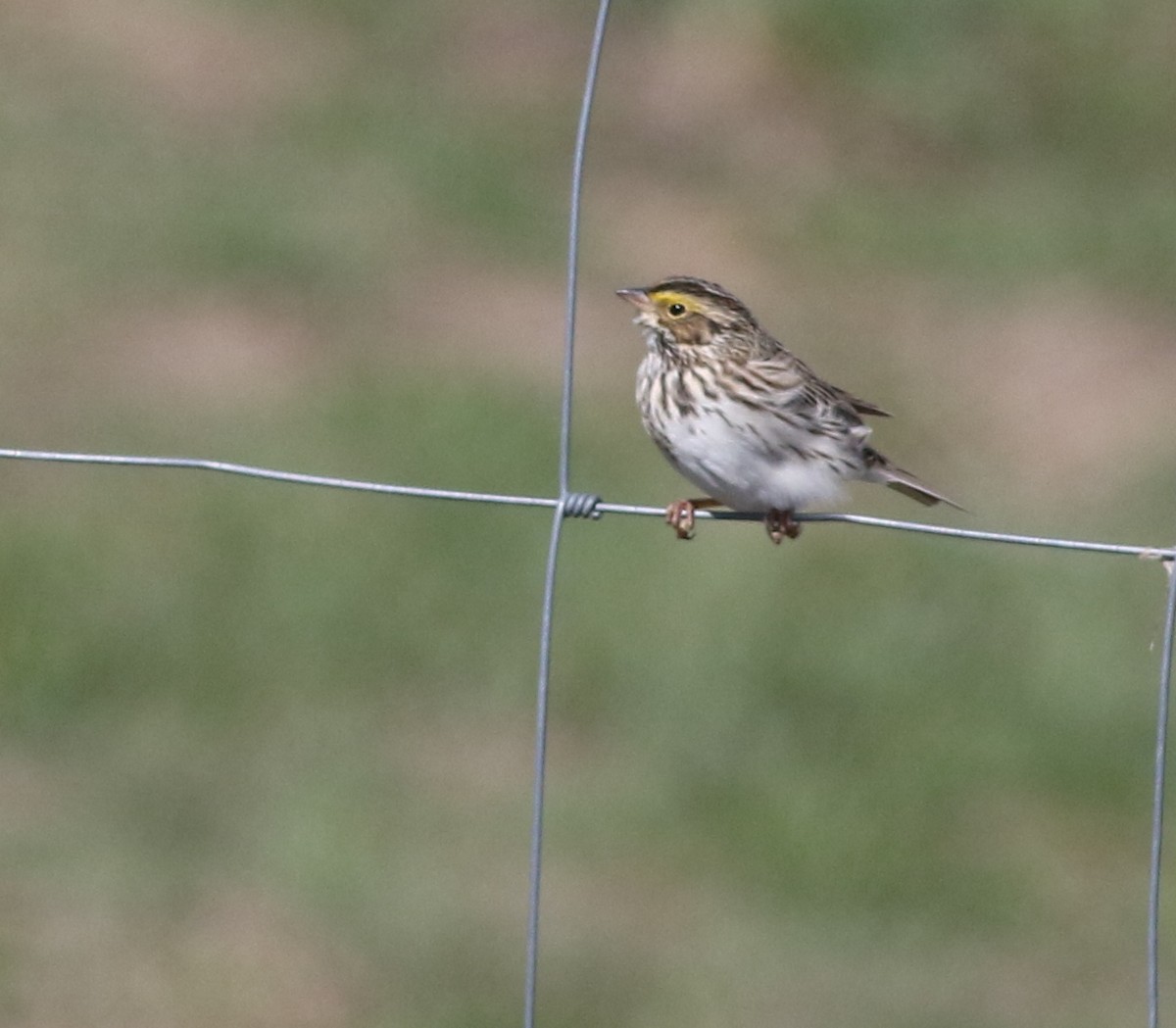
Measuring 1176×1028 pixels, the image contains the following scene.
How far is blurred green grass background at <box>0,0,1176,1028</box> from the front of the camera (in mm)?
9305

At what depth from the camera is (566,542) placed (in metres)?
11.7

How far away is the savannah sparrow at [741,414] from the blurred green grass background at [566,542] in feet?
7.78

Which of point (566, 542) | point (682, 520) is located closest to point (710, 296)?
point (682, 520)

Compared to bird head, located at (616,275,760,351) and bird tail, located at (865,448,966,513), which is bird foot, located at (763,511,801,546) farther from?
bird head, located at (616,275,760,351)

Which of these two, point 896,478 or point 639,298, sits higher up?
point 639,298

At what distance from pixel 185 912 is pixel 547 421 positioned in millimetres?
4277

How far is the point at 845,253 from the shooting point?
622 inches

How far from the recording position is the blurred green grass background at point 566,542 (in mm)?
9305

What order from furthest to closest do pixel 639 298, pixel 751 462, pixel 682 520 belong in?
pixel 639 298
pixel 751 462
pixel 682 520

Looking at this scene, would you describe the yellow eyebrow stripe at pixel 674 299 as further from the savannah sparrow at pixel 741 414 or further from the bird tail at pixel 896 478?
the bird tail at pixel 896 478

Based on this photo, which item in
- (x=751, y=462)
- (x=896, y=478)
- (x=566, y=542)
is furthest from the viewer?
(x=566, y=542)

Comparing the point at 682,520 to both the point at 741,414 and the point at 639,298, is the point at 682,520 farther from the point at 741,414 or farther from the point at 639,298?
the point at 639,298

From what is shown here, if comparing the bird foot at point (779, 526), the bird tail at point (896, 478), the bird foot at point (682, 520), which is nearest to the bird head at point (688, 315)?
the bird tail at point (896, 478)

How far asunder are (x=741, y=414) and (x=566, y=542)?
4.67m
